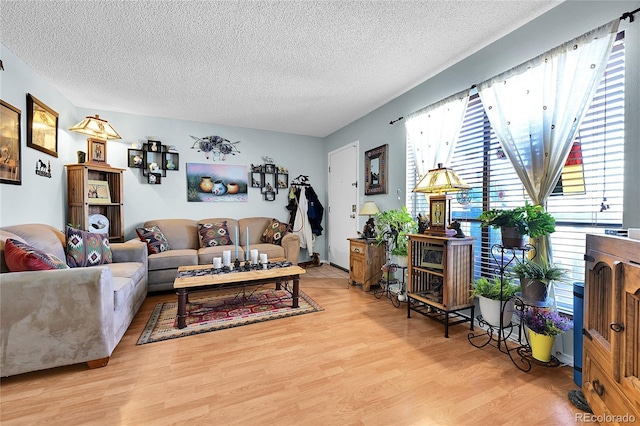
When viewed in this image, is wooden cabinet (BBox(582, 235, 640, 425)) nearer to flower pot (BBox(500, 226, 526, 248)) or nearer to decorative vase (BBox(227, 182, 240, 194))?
flower pot (BBox(500, 226, 526, 248))

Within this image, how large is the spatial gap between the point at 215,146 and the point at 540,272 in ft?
14.6

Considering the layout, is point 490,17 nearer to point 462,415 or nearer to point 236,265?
point 462,415

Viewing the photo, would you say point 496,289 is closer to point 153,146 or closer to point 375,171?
point 375,171

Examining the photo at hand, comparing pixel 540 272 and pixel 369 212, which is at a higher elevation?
pixel 369 212

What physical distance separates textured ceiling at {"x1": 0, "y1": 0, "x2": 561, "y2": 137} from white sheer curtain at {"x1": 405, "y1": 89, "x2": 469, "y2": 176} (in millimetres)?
373

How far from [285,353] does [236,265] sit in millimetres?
1192

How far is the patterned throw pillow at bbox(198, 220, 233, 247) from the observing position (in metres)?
3.95

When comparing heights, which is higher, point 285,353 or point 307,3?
point 307,3

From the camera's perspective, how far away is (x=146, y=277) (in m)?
3.12

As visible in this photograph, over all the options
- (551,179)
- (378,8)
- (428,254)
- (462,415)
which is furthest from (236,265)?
(551,179)

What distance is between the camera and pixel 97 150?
3.44 metres

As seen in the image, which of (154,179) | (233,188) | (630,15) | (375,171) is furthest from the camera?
(233,188)

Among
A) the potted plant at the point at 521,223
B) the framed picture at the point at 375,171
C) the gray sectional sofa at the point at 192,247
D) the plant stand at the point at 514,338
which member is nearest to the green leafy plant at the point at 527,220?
the potted plant at the point at 521,223

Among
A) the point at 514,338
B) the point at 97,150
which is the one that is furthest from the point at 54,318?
the point at 514,338
